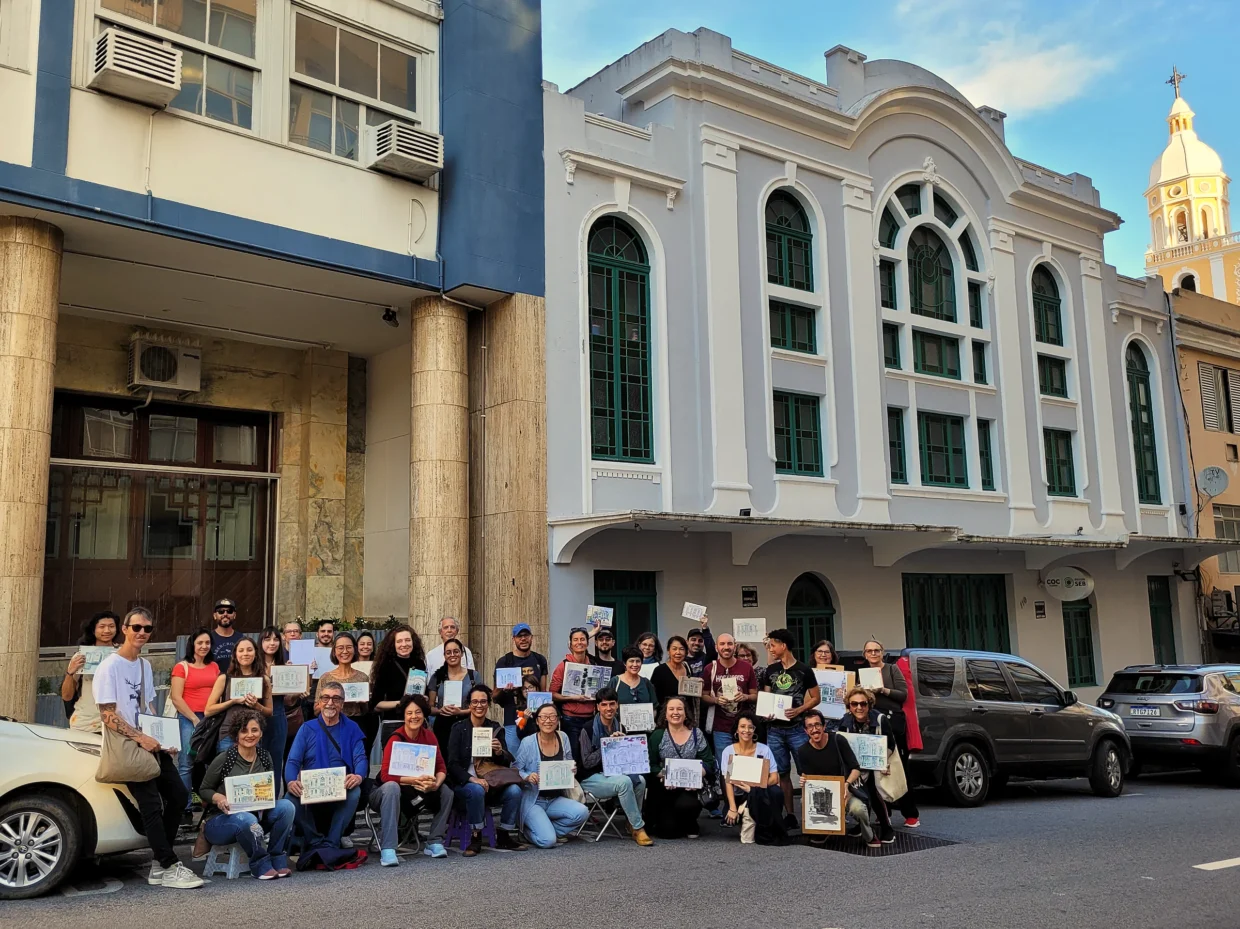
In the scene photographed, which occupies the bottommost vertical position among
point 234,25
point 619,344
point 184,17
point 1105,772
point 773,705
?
point 1105,772

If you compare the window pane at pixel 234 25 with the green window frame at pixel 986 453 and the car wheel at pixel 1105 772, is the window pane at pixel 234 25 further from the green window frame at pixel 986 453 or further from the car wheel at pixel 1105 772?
the green window frame at pixel 986 453

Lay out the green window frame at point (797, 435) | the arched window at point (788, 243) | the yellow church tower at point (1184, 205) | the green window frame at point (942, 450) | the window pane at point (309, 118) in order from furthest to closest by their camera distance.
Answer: the yellow church tower at point (1184, 205) < the green window frame at point (942, 450) < the arched window at point (788, 243) < the green window frame at point (797, 435) < the window pane at point (309, 118)

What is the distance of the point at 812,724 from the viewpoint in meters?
10.3

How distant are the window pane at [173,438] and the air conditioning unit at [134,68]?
18.8 feet

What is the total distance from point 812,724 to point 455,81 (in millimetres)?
10316

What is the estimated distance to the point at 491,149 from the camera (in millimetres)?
15656

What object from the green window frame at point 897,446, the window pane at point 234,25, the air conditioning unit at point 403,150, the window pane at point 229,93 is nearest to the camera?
the window pane at point 229,93

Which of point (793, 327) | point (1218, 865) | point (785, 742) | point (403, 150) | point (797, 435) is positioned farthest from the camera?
point (793, 327)

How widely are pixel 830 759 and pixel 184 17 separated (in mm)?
11487

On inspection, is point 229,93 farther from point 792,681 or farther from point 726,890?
point 726,890

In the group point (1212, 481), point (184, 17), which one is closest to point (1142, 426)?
point (1212, 481)

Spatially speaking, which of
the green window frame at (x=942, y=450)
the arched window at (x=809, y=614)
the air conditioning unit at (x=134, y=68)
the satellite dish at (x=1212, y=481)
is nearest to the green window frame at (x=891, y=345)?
the green window frame at (x=942, y=450)

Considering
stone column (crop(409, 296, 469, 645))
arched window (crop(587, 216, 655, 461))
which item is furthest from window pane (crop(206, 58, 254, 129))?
arched window (crop(587, 216, 655, 461))

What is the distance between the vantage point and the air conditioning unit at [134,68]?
40.3ft
